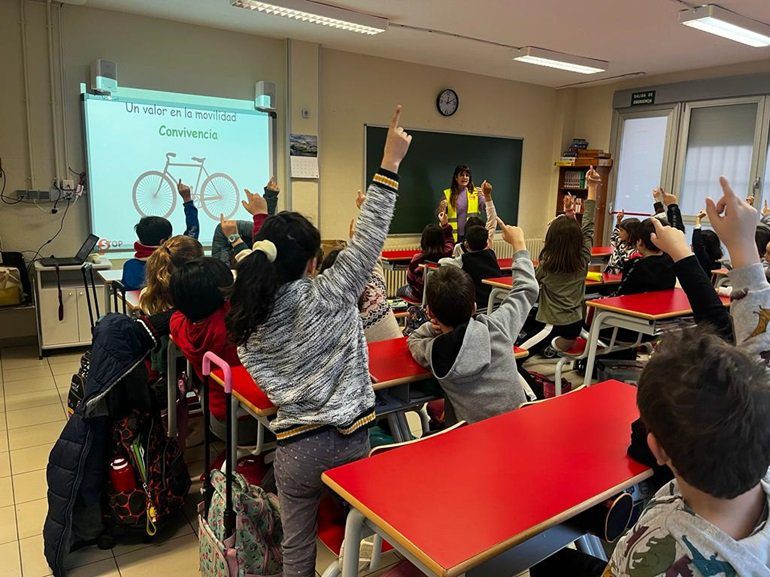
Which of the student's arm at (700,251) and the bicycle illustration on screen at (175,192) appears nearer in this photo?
the student's arm at (700,251)

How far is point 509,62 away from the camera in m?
6.30

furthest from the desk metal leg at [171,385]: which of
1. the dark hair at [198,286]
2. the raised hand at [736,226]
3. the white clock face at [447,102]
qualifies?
the white clock face at [447,102]

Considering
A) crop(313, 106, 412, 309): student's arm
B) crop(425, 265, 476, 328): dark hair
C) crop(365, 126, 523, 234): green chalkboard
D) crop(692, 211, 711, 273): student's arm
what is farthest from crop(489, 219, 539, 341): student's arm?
crop(365, 126, 523, 234): green chalkboard

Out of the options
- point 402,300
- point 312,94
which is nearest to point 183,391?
point 402,300

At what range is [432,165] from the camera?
673cm

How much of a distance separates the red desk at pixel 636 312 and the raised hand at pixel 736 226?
186 cm

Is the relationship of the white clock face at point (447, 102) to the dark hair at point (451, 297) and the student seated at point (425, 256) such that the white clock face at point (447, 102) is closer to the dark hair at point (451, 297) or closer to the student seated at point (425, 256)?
the student seated at point (425, 256)

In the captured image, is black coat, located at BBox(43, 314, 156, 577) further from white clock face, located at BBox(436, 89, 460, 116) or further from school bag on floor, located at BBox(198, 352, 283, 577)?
white clock face, located at BBox(436, 89, 460, 116)

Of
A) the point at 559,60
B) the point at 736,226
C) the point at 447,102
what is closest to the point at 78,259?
the point at 447,102

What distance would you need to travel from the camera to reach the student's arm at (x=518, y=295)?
1962 mm

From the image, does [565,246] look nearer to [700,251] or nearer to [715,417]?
[700,251]

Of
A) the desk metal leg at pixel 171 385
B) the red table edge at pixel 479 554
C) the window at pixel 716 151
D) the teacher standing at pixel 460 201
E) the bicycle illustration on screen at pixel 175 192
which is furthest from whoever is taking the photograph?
the teacher standing at pixel 460 201

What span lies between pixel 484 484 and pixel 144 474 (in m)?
1.53

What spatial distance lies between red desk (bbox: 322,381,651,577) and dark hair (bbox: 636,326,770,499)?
39 centimetres
